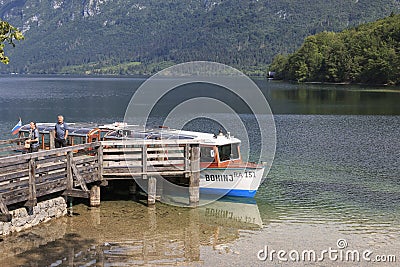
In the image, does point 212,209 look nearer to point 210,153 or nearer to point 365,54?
point 210,153

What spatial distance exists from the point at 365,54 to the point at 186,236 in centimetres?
13962

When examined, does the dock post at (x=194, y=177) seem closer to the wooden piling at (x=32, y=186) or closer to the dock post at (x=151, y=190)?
the dock post at (x=151, y=190)

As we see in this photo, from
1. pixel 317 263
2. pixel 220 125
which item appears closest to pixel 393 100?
pixel 220 125

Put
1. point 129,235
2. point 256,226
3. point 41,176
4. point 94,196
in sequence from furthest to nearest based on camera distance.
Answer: point 94,196 → point 256,226 → point 41,176 → point 129,235

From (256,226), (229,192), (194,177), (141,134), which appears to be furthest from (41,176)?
(229,192)

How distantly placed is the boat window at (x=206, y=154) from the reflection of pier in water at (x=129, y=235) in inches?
94.9

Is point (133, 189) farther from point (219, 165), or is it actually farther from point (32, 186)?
point (32, 186)

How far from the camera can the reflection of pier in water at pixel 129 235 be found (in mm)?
18109

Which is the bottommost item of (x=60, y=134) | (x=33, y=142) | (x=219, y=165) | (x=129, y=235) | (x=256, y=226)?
(x=256, y=226)

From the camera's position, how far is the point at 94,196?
23.8m

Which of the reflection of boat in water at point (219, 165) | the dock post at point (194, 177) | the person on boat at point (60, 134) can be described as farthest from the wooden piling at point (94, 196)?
the reflection of boat in water at point (219, 165)

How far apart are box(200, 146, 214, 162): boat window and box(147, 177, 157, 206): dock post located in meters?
3.33

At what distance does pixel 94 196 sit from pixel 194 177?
4406mm

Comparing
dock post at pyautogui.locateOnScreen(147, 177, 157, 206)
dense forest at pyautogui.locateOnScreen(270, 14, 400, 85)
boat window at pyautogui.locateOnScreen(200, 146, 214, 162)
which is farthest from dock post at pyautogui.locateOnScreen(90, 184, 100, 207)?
dense forest at pyautogui.locateOnScreen(270, 14, 400, 85)
